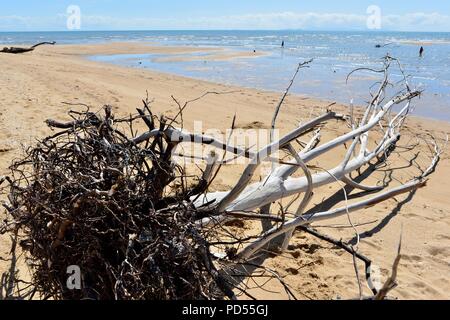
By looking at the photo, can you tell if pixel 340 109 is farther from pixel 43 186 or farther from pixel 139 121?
pixel 43 186

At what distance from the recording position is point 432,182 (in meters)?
5.63

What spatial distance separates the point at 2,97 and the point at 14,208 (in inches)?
227

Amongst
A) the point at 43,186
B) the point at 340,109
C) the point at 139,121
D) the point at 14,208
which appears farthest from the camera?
the point at 340,109

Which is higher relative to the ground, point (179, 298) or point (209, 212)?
point (209, 212)

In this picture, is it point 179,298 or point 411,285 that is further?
point 411,285

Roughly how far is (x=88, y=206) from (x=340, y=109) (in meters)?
8.66

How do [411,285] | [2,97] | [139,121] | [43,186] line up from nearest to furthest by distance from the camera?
[43,186], [411,285], [139,121], [2,97]

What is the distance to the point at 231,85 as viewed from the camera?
14.2m

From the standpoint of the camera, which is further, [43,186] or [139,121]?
[139,121]
